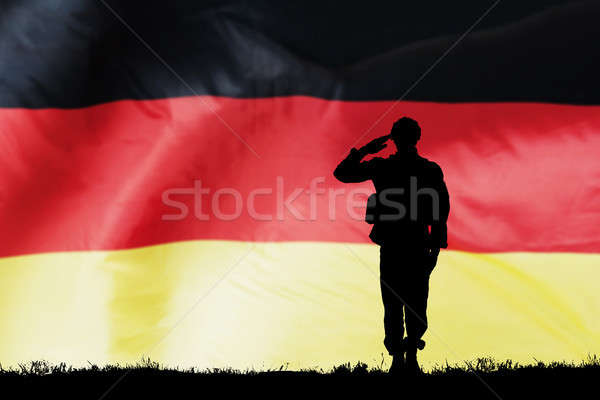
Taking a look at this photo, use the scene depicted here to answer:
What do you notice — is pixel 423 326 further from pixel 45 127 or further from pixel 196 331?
pixel 45 127

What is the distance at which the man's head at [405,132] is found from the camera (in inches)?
95.8

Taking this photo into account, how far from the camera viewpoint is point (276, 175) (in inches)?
139

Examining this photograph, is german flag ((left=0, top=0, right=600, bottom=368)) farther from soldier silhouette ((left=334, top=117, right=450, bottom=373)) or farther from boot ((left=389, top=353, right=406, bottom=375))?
soldier silhouette ((left=334, top=117, right=450, bottom=373))

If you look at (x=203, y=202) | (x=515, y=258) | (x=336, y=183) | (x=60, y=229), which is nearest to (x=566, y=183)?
(x=515, y=258)

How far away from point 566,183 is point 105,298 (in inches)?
89.7

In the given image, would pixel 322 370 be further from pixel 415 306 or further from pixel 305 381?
pixel 415 306

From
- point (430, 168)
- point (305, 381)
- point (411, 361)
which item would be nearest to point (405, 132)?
point (430, 168)

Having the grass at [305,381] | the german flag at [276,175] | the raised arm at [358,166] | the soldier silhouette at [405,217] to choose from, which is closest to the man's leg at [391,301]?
the soldier silhouette at [405,217]

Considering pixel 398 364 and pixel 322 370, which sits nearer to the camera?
pixel 398 364

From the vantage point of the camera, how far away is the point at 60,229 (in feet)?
11.4

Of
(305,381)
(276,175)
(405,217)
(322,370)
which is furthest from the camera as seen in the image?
(276,175)

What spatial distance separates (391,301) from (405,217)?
31 cm

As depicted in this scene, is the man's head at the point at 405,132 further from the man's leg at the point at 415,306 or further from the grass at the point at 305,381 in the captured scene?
the grass at the point at 305,381

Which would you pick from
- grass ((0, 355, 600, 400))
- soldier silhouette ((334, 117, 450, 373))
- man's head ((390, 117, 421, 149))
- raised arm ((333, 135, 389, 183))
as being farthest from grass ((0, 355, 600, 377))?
man's head ((390, 117, 421, 149))
